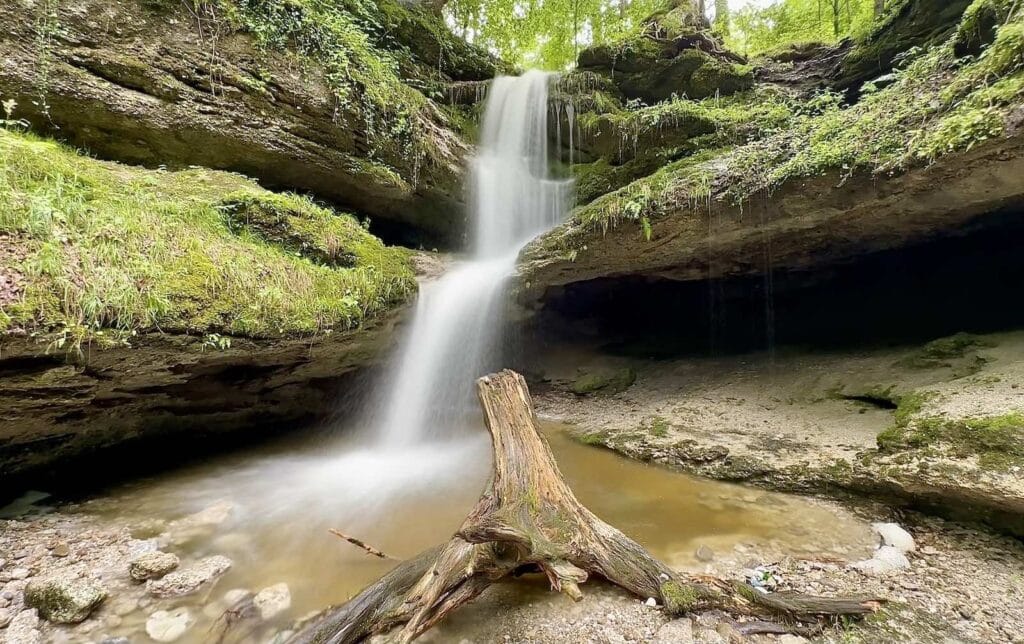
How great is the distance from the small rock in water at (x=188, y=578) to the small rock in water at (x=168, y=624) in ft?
0.60

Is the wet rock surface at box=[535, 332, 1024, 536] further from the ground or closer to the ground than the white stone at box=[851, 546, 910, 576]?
further from the ground

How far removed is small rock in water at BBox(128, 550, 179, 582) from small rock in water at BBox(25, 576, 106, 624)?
0.22 meters

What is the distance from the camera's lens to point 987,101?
3.27 m

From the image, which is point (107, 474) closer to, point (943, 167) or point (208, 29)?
point (208, 29)

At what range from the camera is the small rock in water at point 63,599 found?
2332 mm

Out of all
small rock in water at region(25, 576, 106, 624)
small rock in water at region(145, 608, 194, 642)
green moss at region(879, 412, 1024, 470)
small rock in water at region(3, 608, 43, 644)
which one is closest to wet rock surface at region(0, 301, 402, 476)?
small rock in water at region(25, 576, 106, 624)

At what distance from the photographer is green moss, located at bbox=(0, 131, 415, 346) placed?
3.20 m

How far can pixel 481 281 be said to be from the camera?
705 centimetres

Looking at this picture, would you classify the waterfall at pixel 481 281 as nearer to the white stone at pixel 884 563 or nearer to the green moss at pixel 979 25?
the white stone at pixel 884 563

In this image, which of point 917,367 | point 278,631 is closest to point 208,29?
point 278,631

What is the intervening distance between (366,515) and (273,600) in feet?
4.06

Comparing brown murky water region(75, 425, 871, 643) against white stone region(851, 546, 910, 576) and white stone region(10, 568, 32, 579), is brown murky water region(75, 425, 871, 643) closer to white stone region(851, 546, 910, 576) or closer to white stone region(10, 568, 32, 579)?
white stone region(851, 546, 910, 576)

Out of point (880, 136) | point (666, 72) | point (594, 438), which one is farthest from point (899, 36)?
point (594, 438)

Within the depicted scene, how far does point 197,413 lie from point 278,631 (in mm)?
4071
